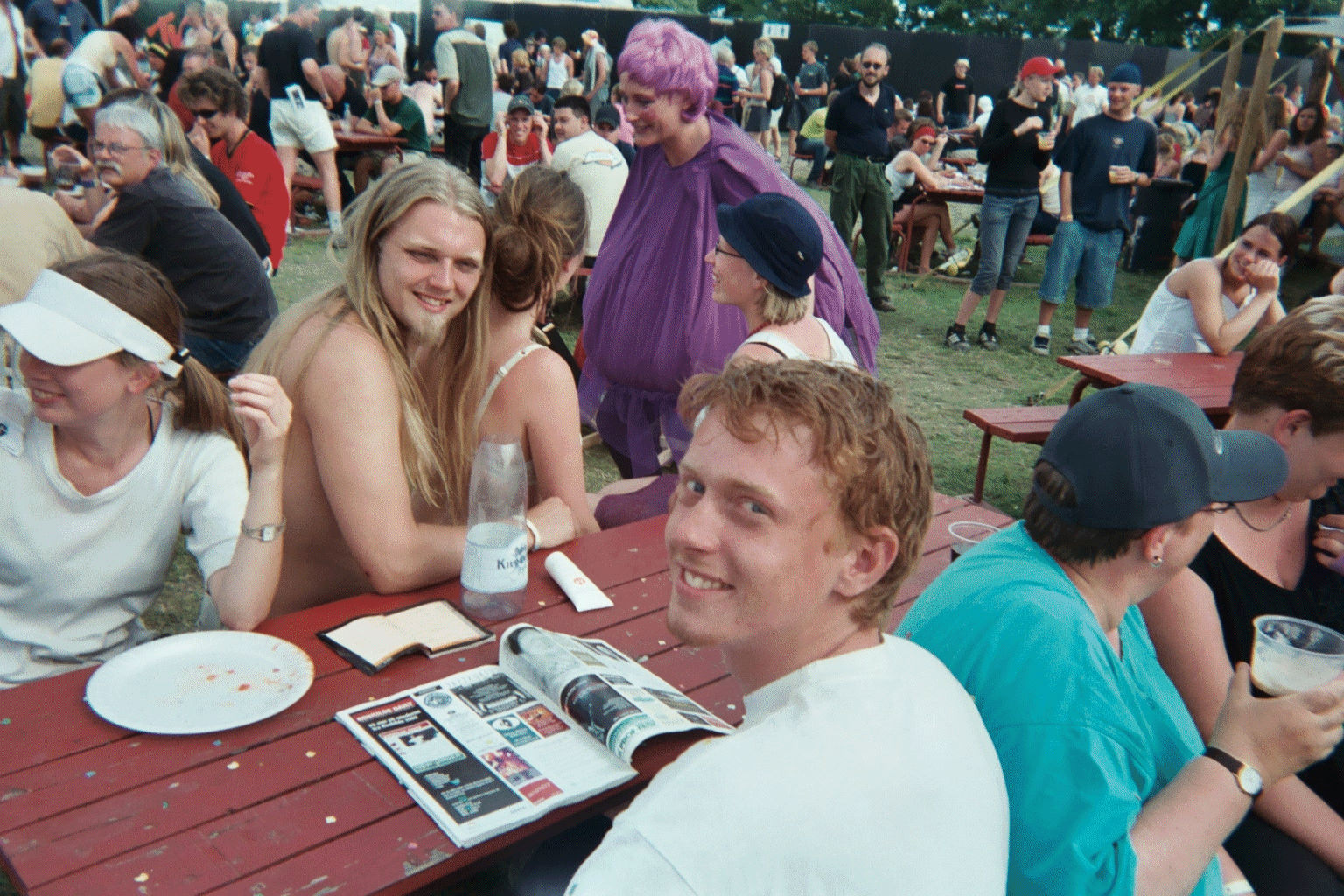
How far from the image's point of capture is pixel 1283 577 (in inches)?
90.1

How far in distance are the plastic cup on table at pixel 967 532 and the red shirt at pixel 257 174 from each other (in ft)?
15.4

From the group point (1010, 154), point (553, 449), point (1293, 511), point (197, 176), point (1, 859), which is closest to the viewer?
point (1, 859)

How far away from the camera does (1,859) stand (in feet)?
4.37

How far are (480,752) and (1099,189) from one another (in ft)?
23.5

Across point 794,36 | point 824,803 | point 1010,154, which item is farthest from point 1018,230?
point 794,36

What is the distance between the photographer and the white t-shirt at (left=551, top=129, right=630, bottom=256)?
7.02 meters

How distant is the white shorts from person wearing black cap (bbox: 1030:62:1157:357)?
6448mm

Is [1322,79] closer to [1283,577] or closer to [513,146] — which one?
[513,146]

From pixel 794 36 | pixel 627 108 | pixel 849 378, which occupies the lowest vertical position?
pixel 849 378

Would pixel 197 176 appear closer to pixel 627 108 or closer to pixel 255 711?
pixel 627 108

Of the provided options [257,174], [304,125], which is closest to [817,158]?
[304,125]

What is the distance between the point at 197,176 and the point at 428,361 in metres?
2.56

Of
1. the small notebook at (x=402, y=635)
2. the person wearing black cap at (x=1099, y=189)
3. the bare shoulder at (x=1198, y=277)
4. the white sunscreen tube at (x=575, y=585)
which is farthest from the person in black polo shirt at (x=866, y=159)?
the small notebook at (x=402, y=635)

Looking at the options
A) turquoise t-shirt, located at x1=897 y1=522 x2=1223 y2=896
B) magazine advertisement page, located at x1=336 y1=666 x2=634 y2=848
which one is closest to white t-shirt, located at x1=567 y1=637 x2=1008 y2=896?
turquoise t-shirt, located at x1=897 y1=522 x2=1223 y2=896
